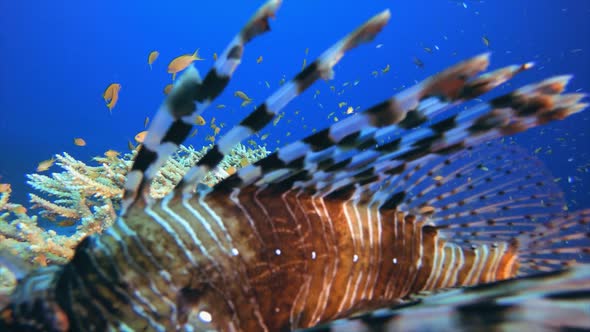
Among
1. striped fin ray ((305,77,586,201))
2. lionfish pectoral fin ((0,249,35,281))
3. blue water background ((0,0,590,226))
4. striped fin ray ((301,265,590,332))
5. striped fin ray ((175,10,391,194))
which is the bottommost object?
striped fin ray ((301,265,590,332))

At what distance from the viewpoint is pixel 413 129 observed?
1308mm

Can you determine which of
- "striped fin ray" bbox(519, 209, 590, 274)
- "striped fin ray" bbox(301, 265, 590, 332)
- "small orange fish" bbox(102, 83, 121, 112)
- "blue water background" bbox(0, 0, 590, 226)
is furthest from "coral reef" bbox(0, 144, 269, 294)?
"blue water background" bbox(0, 0, 590, 226)

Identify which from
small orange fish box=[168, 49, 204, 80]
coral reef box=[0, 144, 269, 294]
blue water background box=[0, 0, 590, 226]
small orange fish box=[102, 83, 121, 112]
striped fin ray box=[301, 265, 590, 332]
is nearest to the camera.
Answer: striped fin ray box=[301, 265, 590, 332]

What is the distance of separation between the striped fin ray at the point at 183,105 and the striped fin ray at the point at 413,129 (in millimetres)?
247

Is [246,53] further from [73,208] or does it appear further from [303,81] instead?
[303,81]

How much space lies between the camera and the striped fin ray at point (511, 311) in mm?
529

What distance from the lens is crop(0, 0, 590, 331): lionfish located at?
3.35ft

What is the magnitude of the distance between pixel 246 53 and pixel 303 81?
7281 centimetres

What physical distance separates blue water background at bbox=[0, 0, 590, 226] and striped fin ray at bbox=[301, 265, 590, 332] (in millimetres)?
23778

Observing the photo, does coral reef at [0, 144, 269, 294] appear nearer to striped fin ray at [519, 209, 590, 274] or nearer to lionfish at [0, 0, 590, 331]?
lionfish at [0, 0, 590, 331]

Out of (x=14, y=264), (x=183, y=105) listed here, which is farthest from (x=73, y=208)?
(x=183, y=105)

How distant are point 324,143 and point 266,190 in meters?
0.30

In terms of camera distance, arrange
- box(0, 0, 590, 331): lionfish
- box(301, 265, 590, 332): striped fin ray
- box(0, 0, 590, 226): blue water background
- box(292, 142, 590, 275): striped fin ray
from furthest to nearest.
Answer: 1. box(0, 0, 590, 226): blue water background
2. box(292, 142, 590, 275): striped fin ray
3. box(0, 0, 590, 331): lionfish
4. box(301, 265, 590, 332): striped fin ray

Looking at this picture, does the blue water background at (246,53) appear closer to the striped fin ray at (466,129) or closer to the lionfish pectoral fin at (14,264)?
the lionfish pectoral fin at (14,264)
